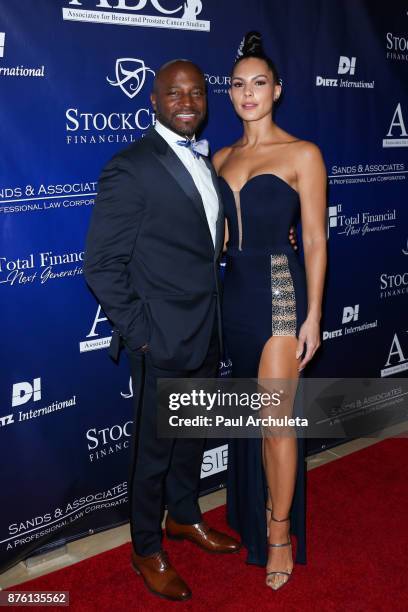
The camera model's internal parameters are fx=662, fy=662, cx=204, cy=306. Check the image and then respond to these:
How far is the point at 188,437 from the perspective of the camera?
2.87 m

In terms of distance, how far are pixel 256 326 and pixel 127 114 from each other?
1.14m

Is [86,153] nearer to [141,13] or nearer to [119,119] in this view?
[119,119]

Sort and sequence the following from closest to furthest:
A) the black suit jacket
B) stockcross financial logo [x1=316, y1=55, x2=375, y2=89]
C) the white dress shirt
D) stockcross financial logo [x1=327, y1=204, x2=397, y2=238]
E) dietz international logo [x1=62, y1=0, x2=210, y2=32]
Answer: the black suit jacket → the white dress shirt → dietz international logo [x1=62, y1=0, x2=210, y2=32] → stockcross financial logo [x1=316, y1=55, x2=375, y2=89] → stockcross financial logo [x1=327, y1=204, x2=397, y2=238]

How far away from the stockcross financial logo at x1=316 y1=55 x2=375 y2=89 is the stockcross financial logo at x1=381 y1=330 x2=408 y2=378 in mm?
1609

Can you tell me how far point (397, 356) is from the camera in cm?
442

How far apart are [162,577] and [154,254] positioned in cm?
134

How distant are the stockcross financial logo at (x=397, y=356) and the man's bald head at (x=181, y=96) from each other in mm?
2454

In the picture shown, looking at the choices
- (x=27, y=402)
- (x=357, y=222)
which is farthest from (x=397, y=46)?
(x=27, y=402)

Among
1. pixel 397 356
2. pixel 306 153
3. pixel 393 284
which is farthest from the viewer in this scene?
pixel 397 356

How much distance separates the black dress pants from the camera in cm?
263

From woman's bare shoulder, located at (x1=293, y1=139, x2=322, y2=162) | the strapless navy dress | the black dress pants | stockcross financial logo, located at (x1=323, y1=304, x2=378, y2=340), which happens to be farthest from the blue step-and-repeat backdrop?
woman's bare shoulder, located at (x1=293, y1=139, x2=322, y2=162)

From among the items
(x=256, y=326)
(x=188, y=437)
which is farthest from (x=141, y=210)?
(x=188, y=437)

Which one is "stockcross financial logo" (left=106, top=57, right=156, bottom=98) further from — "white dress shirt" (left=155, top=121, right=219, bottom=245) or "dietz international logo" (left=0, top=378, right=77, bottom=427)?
"dietz international logo" (left=0, top=378, right=77, bottom=427)

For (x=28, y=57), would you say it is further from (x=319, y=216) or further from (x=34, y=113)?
(x=319, y=216)
